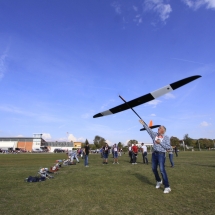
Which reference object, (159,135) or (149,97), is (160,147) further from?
(149,97)

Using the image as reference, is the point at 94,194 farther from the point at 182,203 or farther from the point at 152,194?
the point at 182,203

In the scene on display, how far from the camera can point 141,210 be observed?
13.0 ft

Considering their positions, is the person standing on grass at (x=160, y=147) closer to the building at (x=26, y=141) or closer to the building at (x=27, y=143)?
the building at (x=27, y=143)

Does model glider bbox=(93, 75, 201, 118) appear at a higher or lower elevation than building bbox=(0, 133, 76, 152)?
lower

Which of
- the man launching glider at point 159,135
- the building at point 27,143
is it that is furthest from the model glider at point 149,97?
the building at point 27,143

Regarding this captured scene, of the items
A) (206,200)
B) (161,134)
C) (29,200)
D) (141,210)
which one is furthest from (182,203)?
(29,200)

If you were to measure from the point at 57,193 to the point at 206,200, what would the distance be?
3.98 meters

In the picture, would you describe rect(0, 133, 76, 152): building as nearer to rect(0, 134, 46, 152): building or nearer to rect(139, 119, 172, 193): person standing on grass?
rect(0, 134, 46, 152): building

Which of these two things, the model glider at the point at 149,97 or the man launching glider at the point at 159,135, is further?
the model glider at the point at 149,97

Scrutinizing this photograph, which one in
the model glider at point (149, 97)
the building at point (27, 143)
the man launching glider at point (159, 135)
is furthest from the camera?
the building at point (27, 143)

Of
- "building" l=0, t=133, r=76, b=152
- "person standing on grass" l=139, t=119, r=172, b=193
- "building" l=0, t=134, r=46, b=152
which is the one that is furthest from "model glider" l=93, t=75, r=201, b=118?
"building" l=0, t=134, r=46, b=152

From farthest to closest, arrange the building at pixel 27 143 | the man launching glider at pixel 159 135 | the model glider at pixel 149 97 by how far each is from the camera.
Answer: the building at pixel 27 143 → the model glider at pixel 149 97 → the man launching glider at pixel 159 135

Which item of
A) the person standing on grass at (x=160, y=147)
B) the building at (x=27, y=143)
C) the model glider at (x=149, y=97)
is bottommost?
the person standing on grass at (x=160, y=147)

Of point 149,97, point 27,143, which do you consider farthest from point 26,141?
point 149,97
